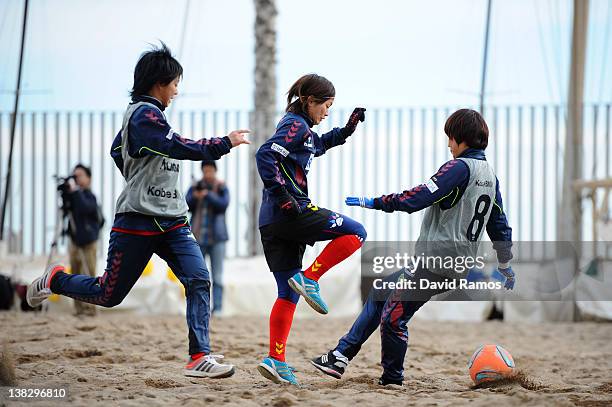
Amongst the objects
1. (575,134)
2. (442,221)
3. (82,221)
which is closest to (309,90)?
(442,221)

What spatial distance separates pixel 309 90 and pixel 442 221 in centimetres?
105

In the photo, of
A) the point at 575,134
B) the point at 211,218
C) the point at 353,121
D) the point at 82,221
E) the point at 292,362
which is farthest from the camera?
the point at 575,134

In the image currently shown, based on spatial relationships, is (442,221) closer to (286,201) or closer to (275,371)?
(286,201)

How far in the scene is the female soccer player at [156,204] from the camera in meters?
4.85

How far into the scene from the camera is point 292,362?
6582mm

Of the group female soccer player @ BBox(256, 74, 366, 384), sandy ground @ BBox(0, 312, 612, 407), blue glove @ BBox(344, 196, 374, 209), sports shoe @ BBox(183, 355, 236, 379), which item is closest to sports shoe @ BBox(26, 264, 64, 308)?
sandy ground @ BBox(0, 312, 612, 407)

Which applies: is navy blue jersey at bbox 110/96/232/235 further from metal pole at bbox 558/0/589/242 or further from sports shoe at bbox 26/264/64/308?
metal pole at bbox 558/0/589/242

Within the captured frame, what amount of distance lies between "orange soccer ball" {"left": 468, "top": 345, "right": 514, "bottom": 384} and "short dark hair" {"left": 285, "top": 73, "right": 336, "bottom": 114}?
1787mm

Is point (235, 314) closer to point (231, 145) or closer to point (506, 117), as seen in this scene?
point (506, 117)

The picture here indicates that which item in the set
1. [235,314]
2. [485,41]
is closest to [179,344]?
[235,314]

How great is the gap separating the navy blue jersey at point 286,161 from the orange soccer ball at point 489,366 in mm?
1420

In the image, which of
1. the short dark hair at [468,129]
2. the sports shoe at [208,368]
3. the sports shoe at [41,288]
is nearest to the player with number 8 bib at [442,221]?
the short dark hair at [468,129]

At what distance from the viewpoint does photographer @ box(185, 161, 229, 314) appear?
424 inches

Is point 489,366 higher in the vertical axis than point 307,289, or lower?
lower
